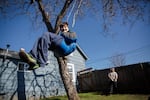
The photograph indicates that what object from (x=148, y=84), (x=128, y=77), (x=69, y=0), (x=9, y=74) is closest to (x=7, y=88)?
(x=9, y=74)

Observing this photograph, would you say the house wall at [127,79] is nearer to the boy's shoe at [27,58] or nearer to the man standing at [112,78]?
the man standing at [112,78]

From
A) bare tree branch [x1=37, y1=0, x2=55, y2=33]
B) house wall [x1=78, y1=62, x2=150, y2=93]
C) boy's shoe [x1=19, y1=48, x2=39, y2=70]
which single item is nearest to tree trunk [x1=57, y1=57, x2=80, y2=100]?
bare tree branch [x1=37, y1=0, x2=55, y2=33]

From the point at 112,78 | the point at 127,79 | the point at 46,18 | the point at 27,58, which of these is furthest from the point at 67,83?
A: the point at 127,79

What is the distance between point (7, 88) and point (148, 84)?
9.43 metres

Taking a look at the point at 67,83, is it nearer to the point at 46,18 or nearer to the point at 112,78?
the point at 46,18

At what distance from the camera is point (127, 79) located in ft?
47.6

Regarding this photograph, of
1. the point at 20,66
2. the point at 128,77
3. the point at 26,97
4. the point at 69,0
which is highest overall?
the point at 69,0

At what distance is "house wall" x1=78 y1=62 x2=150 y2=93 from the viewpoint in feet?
43.8

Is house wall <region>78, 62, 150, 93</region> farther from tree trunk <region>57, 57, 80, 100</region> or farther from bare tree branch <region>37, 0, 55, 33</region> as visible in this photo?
bare tree branch <region>37, 0, 55, 33</region>

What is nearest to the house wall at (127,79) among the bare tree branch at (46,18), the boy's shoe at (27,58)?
the bare tree branch at (46,18)

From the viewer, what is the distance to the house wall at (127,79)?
13.3 m

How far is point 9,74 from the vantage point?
13797mm

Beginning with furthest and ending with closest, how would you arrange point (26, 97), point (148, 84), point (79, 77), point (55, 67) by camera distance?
point (79, 77)
point (55, 67)
point (26, 97)
point (148, 84)

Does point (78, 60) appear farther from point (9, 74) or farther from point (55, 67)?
point (9, 74)
